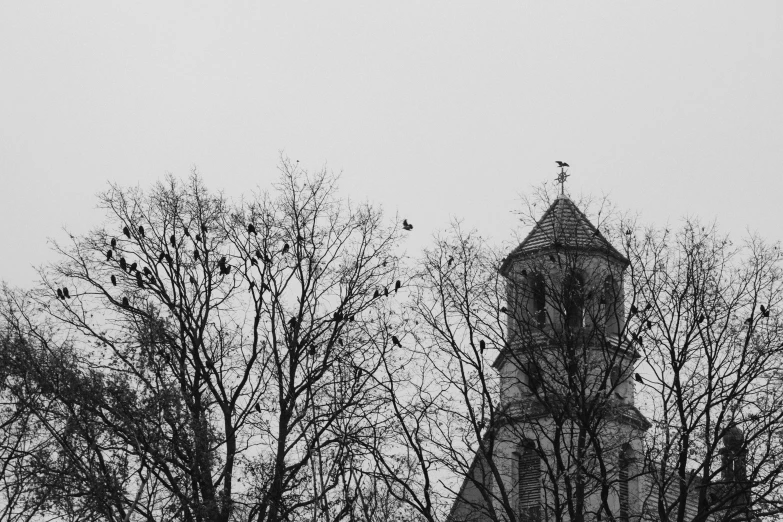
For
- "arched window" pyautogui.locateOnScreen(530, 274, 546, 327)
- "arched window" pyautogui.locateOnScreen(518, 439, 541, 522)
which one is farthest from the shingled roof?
"arched window" pyautogui.locateOnScreen(518, 439, 541, 522)

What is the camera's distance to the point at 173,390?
2228 centimetres

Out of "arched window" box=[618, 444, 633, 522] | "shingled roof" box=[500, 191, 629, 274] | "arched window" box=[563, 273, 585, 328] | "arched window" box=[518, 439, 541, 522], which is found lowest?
"arched window" box=[618, 444, 633, 522]

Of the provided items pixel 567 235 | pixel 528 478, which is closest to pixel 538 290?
pixel 567 235

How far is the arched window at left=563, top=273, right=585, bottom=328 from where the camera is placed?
932 inches

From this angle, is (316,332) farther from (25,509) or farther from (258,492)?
(25,509)

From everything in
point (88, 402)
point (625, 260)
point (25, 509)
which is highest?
point (625, 260)

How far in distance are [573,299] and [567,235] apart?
185cm

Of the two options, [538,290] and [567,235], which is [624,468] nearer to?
[538,290]

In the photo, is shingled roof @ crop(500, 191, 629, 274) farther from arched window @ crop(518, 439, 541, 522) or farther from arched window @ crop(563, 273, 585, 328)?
arched window @ crop(518, 439, 541, 522)

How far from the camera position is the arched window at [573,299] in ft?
77.7

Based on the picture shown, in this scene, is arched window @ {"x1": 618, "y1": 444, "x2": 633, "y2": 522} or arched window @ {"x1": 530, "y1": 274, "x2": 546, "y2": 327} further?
arched window @ {"x1": 530, "y1": 274, "x2": 546, "y2": 327}

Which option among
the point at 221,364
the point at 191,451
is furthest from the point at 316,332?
the point at 191,451

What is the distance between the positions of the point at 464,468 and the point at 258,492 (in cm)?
359

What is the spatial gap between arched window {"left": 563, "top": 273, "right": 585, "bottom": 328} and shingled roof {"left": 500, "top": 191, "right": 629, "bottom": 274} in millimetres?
593
